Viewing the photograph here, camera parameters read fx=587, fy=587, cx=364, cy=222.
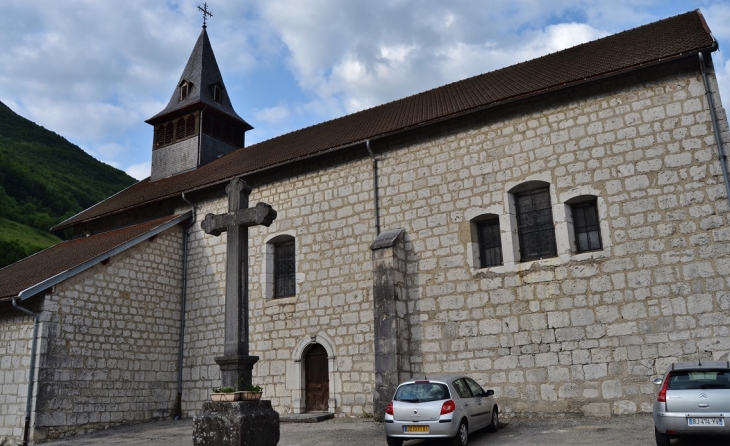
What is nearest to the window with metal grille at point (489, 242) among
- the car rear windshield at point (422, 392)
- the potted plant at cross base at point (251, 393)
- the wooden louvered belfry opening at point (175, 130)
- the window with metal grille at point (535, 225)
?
the window with metal grille at point (535, 225)

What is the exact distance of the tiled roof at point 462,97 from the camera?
39.9 feet

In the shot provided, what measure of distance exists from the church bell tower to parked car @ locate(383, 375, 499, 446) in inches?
608

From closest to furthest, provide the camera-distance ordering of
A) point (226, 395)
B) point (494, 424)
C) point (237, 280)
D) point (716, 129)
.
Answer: point (226, 395)
point (237, 280)
point (494, 424)
point (716, 129)

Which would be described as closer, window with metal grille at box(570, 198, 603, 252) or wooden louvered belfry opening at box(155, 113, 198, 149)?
window with metal grille at box(570, 198, 603, 252)

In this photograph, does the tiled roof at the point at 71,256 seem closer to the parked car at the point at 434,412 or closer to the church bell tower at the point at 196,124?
the church bell tower at the point at 196,124

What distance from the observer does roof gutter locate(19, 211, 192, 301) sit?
1331 cm

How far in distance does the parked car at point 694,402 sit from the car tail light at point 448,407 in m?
2.74

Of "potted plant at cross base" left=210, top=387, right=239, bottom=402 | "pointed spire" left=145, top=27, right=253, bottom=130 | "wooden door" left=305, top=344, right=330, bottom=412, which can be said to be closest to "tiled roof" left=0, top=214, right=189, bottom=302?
"wooden door" left=305, top=344, right=330, bottom=412

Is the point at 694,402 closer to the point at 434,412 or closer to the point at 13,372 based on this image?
the point at 434,412

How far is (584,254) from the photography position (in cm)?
1149

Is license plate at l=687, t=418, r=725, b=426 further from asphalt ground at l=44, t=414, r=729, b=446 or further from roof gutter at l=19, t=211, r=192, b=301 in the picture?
roof gutter at l=19, t=211, r=192, b=301

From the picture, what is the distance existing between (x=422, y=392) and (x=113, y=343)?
9.44 metres

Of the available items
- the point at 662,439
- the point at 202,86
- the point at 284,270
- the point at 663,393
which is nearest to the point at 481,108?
the point at 284,270

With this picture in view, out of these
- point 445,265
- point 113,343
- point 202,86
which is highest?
point 202,86
